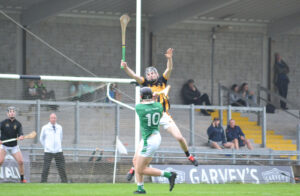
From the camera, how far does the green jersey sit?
11922 millimetres

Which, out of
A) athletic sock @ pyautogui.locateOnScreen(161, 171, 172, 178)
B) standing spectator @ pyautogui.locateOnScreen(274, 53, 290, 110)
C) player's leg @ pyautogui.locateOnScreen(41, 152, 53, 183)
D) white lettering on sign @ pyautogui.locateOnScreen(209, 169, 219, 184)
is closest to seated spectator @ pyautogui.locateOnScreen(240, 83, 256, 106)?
standing spectator @ pyautogui.locateOnScreen(274, 53, 290, 110)

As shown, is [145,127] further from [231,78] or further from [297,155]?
[231,78]

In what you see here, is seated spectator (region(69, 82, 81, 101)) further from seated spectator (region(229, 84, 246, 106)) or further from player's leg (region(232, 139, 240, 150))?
seated spectator (region(229, 84, 246, 106))

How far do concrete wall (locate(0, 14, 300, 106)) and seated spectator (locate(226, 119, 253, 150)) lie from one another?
10.9 ft

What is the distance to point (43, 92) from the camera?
22125 mm

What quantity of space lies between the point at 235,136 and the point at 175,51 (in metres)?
7.33

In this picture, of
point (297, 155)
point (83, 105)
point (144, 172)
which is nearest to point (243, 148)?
point (297, 155)

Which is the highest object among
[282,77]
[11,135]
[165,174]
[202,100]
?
[282,77]

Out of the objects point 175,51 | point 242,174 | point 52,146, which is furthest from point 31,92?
point 175,51

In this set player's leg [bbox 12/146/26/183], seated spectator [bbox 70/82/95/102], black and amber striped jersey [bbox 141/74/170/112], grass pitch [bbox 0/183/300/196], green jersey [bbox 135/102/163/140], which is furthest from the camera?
seated spectator [bbox 70/82/95/102]

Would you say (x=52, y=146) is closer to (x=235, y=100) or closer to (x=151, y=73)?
(x=151, y=73)

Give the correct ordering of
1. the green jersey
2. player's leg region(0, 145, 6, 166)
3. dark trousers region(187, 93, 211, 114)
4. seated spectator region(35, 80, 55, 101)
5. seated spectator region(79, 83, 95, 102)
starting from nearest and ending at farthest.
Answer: the green jersey → player's leg region(0, 145, 6, 166) → seated spectator region(79, 83, 95, 102) → seated spectator region(35, 80, 55, 101) → dark trousers region(187, 93, 211, 114)

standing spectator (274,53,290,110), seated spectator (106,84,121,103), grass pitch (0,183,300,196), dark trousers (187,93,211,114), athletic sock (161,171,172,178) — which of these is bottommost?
grass pitch (0,183,300,196)

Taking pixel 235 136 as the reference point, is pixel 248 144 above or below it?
below
